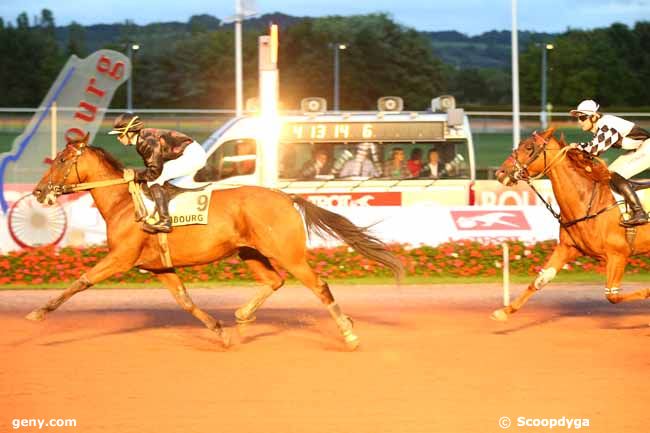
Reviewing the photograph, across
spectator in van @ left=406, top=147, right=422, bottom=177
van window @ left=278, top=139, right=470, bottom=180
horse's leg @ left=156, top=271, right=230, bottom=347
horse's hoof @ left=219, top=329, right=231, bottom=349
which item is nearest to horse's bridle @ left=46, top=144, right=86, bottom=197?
horse's leg @ left=156, top=271, right=230, bottom=347

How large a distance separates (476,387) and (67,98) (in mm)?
20810

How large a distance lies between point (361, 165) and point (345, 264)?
391cm

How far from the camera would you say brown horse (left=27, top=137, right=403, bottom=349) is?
10.6 m

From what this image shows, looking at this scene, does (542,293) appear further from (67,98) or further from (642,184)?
(67,98)

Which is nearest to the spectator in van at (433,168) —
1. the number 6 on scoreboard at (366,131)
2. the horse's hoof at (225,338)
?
the number 6 on scoreboard at (366,131)

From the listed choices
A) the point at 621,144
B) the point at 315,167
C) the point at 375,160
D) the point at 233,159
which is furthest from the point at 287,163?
the point at 621,144

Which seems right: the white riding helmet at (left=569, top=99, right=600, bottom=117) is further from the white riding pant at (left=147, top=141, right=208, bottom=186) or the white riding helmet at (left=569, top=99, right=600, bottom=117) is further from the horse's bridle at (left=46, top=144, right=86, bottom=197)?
the horse's bridle at (left=46, top=144, right=86, bottom=197)

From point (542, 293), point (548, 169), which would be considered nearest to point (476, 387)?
point (548, 169)

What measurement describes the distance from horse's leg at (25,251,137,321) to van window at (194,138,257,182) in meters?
8.48

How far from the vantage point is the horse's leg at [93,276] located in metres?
10.4

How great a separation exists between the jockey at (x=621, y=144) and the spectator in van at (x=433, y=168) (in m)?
8.16

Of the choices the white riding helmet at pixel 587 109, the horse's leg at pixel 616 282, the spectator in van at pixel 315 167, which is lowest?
the horse's leg at pixel 616 282

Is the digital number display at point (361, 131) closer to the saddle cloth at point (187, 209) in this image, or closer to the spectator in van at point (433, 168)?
the spectator in van at point (433, 168)

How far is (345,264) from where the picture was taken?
16.5 meters
